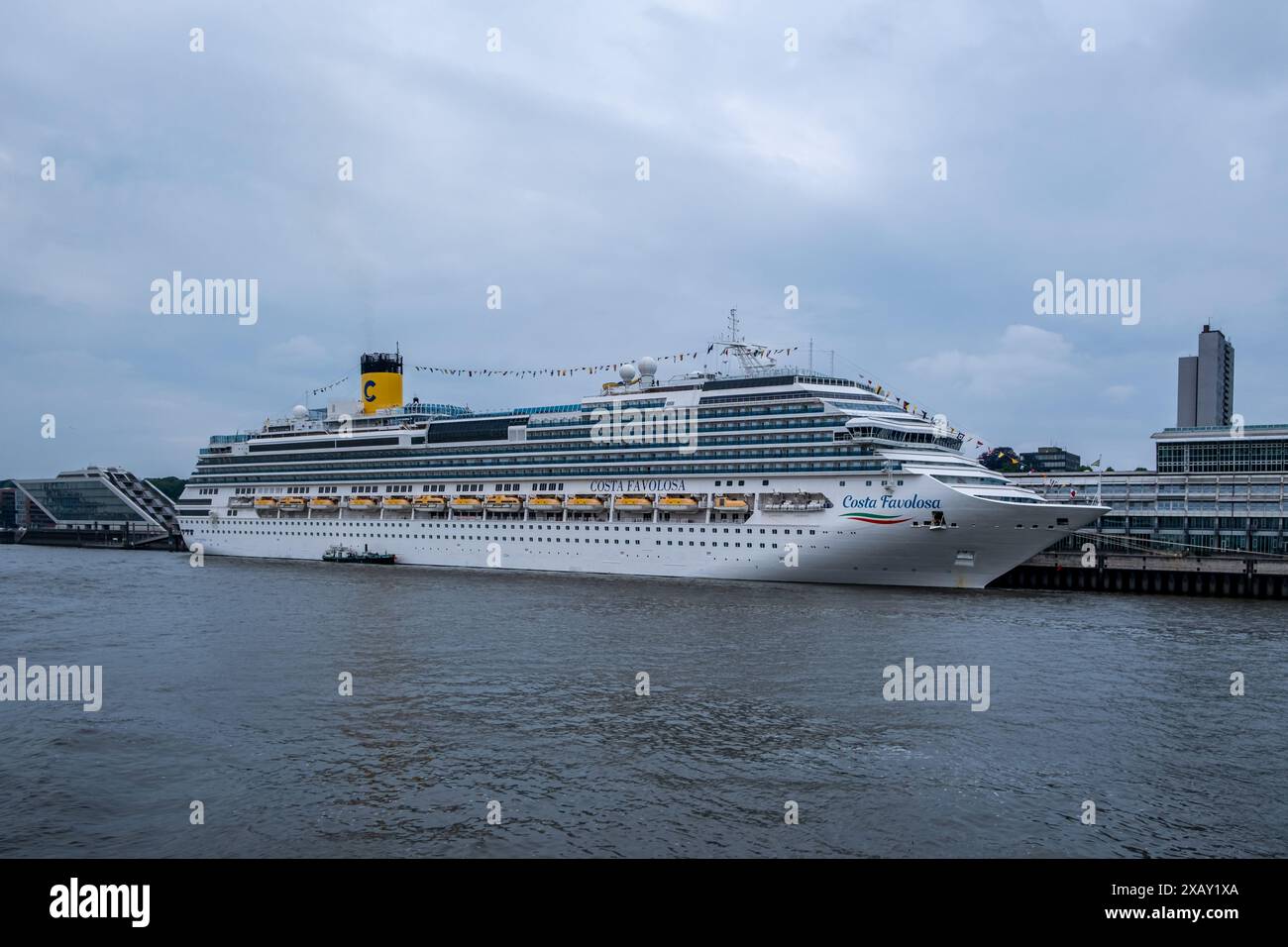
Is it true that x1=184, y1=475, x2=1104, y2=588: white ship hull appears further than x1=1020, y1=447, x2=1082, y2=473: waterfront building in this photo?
No

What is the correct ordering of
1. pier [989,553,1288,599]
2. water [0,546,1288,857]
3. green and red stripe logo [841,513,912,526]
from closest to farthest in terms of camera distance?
water [0,546,1288,857] → green and red stripe logo [841,513,912,526] → pier [989,553,1288,599]

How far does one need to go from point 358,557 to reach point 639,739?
52048mm

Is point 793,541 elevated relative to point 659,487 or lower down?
lower down

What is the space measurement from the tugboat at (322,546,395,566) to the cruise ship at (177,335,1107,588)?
1.93 ft

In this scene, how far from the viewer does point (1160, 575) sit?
51.8 m

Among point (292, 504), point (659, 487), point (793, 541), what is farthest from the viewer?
point (292, 504)

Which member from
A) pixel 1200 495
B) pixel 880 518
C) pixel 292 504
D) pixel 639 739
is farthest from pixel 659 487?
pixel 639 739

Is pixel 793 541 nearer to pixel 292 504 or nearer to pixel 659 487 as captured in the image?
pixel 659 487

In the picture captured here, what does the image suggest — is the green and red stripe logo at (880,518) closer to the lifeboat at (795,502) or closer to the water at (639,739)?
the lifeboat at (795,502)

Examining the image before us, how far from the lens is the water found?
45.9ft

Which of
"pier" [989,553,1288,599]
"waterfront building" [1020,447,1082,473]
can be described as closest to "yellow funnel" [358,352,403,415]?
"pier" [989,553,1288,599]

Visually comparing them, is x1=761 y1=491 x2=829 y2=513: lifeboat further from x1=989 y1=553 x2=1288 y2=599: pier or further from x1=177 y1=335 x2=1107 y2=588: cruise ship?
x1=989 y1=553 x2=1288 y2=599: pier
